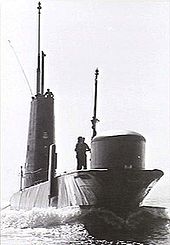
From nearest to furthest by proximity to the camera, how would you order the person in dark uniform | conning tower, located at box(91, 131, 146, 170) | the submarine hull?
1. the submarine hull
2. conning tower, located at box(91, 131, 146, 170)
3. the person in dark uniform

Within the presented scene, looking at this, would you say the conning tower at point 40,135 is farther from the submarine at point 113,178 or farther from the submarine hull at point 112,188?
the submarine hull at point 112,188

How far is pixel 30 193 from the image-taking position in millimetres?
10141

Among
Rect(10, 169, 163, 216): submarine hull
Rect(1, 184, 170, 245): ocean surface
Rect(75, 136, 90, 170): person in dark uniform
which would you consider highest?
Rect(75, 136, 90, 170): person in dark uniform

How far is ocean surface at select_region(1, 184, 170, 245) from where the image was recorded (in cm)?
570

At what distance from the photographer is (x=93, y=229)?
617 centimetres

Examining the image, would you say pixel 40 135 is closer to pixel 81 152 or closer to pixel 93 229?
pixel 81 152

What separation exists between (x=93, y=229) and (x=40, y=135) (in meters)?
4.38

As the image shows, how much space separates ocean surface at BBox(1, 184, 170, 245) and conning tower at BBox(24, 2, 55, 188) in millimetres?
3088

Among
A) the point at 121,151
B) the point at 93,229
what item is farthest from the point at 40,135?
the point at 93,229

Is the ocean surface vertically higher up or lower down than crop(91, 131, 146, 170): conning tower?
lower down

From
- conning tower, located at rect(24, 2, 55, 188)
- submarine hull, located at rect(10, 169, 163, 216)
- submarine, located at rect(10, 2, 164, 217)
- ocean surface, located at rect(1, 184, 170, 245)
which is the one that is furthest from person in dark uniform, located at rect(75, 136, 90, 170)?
conning tower, located at rect(24, 2, 55, 188)

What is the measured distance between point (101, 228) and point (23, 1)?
2.90 metres

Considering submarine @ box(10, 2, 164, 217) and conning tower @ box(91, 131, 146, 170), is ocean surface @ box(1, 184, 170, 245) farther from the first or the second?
conning tower @ box(91, 131, 146, 170)

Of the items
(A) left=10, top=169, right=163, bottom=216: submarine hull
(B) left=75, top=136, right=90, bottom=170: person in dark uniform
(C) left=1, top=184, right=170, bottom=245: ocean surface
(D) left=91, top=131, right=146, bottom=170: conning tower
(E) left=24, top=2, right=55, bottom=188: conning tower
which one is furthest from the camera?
(E) left=24, top=2, right=55, bottom=188: conning tower
